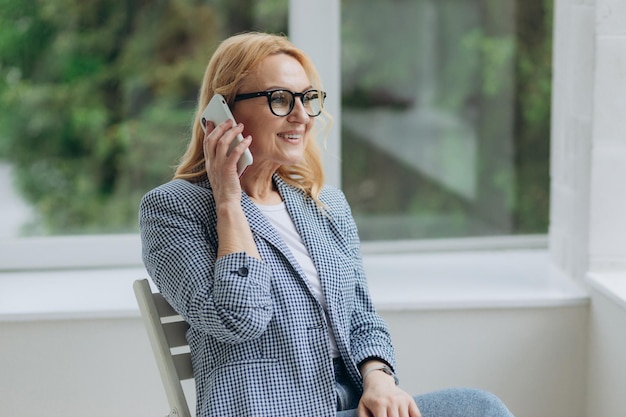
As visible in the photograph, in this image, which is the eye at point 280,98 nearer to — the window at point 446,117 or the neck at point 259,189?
the neck at point 259,189

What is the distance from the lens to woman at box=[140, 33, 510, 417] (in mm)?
1758

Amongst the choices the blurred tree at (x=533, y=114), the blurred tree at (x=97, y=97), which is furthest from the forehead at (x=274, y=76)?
the blurred tree at (x=533, y=114)

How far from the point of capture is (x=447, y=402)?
1.88 m

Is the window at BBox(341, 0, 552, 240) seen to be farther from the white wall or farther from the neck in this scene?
the neck

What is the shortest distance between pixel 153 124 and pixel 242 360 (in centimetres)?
155

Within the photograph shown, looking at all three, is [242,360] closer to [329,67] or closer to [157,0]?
[329,67]

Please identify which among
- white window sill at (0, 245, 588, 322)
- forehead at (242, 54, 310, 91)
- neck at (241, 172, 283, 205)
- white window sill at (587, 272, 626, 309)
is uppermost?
forehead at (242, 54, 310, 91)

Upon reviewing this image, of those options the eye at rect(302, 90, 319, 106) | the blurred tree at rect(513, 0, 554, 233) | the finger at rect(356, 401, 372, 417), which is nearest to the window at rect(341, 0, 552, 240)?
the blurred tree at rect(513, 0, 554, 233)

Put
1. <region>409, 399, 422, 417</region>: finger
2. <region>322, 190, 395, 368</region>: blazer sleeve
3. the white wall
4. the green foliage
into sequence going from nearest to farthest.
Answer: <region>409, 399, 422, 417</region>: finger → <region>322, 190, 395, 368</region>: blazer sleeve → the white wall → the green foliage

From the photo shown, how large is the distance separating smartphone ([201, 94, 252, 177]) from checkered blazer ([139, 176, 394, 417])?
99mm

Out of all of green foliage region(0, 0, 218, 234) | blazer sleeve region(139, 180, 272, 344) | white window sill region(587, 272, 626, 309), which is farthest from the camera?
green foliage region(0, 0, 218, 234)

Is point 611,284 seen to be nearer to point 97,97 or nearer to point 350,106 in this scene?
point 350,106

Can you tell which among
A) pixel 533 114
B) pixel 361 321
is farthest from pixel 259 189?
pixel 533 114

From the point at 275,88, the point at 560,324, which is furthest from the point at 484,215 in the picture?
the point at 275,88
